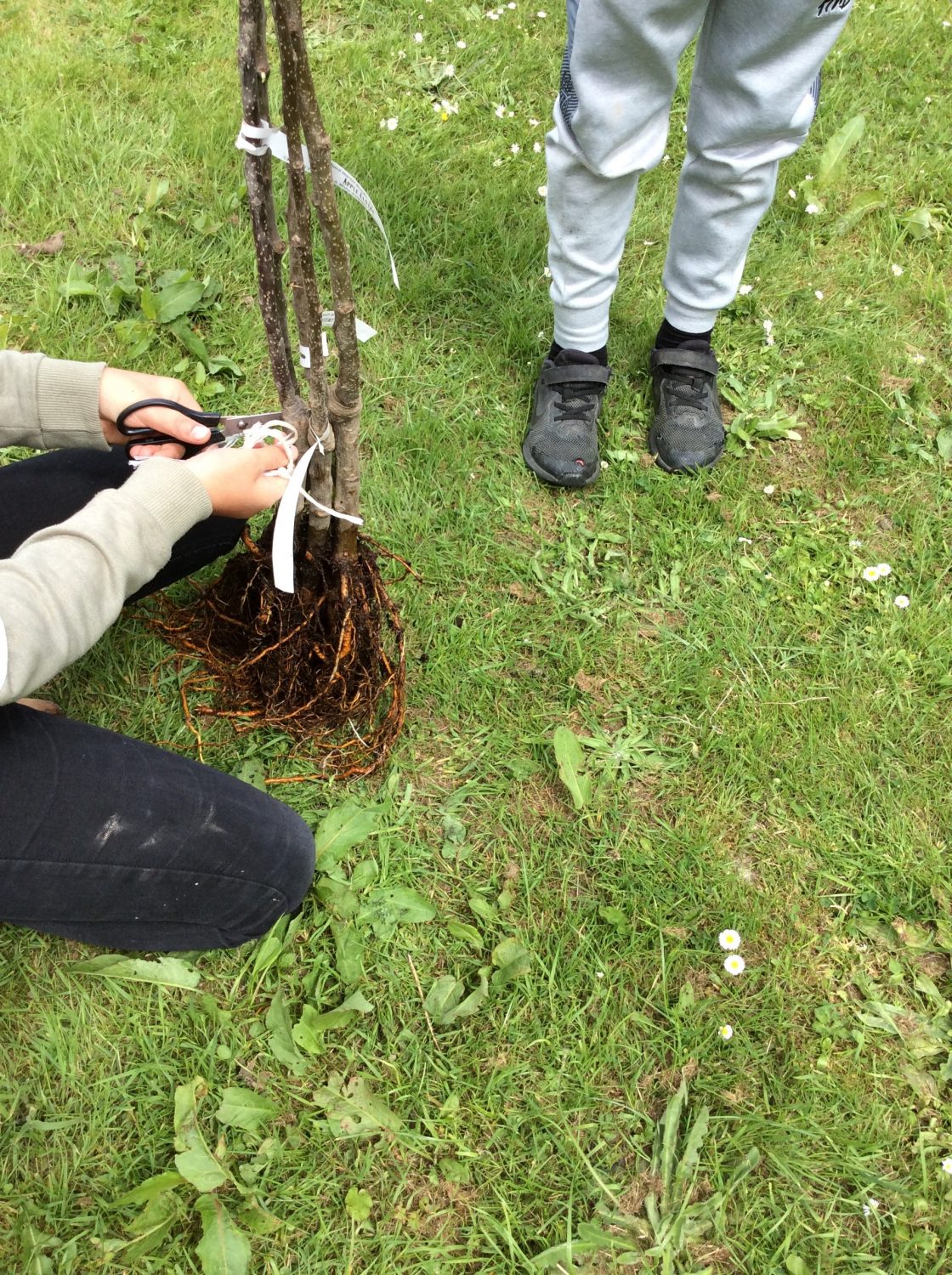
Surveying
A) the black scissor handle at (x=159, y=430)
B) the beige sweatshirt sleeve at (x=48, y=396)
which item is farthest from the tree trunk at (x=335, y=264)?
the beige sweatshirt sleeve at (x=48, y=396)

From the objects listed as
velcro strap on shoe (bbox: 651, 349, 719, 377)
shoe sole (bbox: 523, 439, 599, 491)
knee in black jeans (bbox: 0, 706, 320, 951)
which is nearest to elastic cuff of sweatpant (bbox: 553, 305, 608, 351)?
velcro strap on shoe (bbox: 651, 349, 719, 377)

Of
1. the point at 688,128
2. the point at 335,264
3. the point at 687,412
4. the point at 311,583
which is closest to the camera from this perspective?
the point at 335,264

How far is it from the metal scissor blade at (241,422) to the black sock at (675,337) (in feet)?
4.51

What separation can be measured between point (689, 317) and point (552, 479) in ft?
1.95

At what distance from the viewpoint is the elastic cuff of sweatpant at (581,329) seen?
243 centimetres

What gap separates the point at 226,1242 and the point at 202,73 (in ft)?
11.5

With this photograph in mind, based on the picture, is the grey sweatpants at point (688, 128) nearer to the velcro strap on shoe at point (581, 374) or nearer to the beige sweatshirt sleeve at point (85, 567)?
the velcro strap on shoe at point (581, 374)

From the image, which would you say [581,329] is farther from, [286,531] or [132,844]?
[132,844]

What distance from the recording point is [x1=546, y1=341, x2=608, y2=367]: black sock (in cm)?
252

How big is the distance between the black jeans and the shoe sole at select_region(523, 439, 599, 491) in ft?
3.21

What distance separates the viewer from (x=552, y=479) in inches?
Result: 98.7

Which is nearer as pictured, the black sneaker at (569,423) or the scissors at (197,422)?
the scissors at (197,422)

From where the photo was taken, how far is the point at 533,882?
1933 mm

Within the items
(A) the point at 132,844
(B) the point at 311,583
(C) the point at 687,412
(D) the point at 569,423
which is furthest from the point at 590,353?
(A) the point at 132,844
